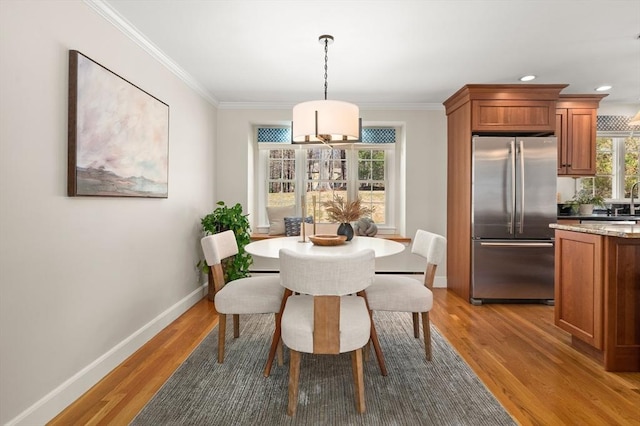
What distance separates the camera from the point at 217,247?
2.54 meters

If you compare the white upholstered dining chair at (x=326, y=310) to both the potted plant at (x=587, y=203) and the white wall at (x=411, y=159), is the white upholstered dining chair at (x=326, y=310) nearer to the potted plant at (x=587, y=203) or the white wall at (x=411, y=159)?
the white wall at (x=411, y=159)

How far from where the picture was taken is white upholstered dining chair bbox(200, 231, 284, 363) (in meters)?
2.33

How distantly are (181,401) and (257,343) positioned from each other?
873mm

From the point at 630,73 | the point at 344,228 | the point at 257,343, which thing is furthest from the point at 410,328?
the point at 630,73

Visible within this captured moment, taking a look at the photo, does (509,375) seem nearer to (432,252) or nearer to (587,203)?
(432,252)

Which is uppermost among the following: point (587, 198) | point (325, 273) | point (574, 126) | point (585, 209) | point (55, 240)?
point (574, 126)

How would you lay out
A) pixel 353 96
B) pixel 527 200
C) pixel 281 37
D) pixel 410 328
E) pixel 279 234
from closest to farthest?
pixel 281 37 → pixel 410 328 → pixel 527 200 → pixel 353 96 → pixel 279 234

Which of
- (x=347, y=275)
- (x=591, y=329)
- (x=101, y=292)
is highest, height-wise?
(x=347, y=275)

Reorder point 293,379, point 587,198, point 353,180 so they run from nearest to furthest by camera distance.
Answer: point 293,379 < point 587,198 < point 353,180

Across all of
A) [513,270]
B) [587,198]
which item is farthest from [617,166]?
[513,270]

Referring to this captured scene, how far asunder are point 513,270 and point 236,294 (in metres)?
3.06

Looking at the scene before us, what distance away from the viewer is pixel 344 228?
2861 millimetres

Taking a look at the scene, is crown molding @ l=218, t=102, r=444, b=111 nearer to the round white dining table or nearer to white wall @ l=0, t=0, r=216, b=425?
white wall @ l=0, t=0, r=216, b=425

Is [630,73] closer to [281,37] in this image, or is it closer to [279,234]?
[281,37]
